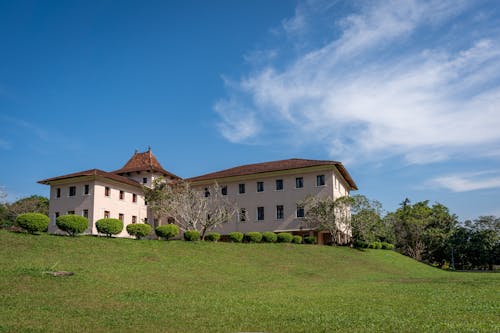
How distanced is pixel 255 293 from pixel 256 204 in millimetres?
28997

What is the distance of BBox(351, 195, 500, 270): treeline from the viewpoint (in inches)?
1944

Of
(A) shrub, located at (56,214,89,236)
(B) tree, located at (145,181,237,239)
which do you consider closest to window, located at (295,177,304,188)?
(B) tree, located at (145,181,237,239)

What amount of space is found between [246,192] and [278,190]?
369 cm

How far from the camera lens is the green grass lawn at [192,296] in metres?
9.51

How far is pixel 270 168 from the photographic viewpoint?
147 ft

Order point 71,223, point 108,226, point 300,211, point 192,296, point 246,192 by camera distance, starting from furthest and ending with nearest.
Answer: point 246,192 < point 300,211 < point 108,226 < point 71,223 < point 192,296

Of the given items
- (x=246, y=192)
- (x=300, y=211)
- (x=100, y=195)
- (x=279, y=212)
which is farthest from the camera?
(x=246, y=192)

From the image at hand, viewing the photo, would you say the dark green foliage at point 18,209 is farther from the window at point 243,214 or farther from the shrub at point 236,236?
the shrub at point 236,236

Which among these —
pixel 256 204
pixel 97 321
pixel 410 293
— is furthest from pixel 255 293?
pixel 256 204

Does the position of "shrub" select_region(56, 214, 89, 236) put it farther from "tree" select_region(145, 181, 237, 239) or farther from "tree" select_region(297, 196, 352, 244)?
"tree" select_region(297, 196, 352, 244)

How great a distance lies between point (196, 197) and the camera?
40656mm

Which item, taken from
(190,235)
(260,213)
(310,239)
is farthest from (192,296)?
(260,213)

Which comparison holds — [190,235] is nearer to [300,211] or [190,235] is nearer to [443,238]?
[300,211]

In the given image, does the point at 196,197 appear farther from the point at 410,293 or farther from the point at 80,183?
the point at 410,293
